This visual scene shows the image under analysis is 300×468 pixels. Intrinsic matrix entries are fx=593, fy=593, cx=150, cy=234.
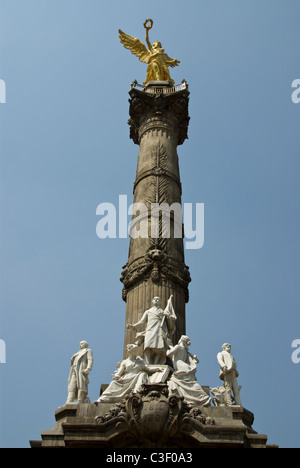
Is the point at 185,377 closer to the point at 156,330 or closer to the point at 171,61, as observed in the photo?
the point at 156,330

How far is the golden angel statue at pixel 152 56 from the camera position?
2619 centimetres

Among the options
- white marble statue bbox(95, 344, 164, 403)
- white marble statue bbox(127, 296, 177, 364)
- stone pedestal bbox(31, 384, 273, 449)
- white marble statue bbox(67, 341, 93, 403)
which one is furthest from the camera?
white marble statue bbox(127, 296, 177, 364)

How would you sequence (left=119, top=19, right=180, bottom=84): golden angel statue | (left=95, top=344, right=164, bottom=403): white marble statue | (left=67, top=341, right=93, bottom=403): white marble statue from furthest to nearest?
(left=119, top=19, right=180, bottom=84): golden angel statue
(left=67, top=341, right=93, bottom=403): white marble statue
(left=95, top=344, right=164, bottom=403): white marble statue

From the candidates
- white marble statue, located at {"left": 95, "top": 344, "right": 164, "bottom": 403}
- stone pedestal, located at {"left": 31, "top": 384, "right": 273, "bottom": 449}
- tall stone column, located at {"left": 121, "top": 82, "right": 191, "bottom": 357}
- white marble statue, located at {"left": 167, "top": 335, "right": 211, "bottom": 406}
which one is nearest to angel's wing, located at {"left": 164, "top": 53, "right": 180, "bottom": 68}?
tall stone column, located at {"left": 121, "top": 82, "right": 191, "bottom": 357}

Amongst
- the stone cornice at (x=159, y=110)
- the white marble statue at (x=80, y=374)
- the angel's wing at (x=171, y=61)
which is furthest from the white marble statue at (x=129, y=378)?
the angel's wing at (x=171, y=61)

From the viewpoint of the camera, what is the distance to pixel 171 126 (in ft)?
78.0

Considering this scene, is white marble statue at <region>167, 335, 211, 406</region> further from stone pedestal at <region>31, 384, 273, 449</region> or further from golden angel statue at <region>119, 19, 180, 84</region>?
golden angel statue at <region>119, 19, 180, 84</region>

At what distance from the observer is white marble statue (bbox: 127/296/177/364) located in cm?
1630

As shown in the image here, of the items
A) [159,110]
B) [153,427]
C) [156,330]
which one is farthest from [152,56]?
[153,427]

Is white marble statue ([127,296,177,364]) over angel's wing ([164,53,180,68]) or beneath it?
beneath

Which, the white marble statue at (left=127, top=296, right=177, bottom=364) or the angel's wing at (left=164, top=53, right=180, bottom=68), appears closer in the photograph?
the white marble statue at (left=127, top=296, right=177, bottom=364)

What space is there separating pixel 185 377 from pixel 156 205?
7.08 m

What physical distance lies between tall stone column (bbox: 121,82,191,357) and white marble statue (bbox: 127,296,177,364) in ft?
2.74
